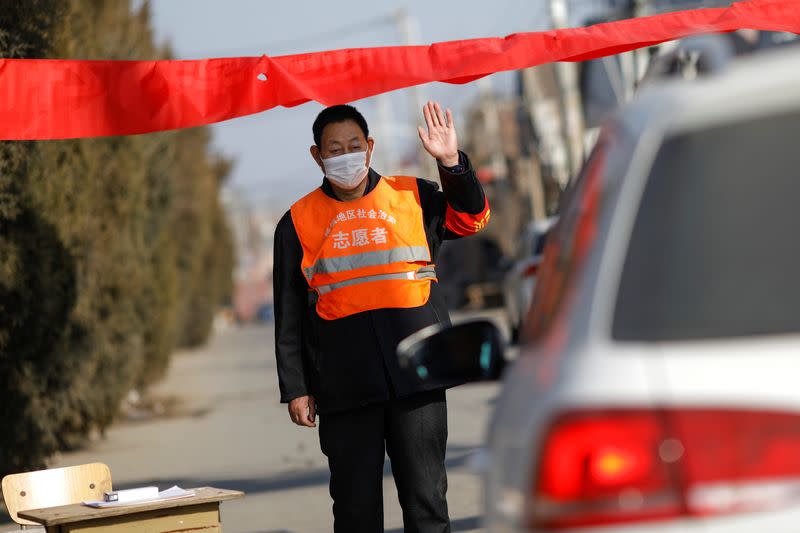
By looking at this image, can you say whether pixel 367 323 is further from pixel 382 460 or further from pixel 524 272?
pixel 524 272

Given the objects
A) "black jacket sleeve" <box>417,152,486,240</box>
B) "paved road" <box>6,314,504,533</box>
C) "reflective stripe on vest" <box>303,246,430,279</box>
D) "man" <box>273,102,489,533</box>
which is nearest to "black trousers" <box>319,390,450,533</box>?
"man" <box>273,102,489,533</box>

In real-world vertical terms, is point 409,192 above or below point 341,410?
above

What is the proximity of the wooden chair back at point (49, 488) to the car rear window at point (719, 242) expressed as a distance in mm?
4779

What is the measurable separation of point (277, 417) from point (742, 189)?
51.7 feet

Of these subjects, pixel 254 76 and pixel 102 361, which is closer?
pixel 254 76

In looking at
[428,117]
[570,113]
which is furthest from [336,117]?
[570,113]

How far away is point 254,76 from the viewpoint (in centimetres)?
749

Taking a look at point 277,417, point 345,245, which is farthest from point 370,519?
point 277,417

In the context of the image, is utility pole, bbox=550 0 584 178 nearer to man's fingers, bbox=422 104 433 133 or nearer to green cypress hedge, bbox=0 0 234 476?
green cypress hedge, bbox=0 0 234 476

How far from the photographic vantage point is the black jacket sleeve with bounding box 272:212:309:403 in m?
5.73

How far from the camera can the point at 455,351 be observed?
3436mm

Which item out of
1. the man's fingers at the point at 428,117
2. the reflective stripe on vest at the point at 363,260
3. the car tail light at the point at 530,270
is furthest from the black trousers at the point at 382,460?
the car tail light at the point at 530,270

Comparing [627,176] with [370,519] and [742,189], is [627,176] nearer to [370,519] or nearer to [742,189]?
[742,189]

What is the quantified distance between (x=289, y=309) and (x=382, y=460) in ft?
2.29
